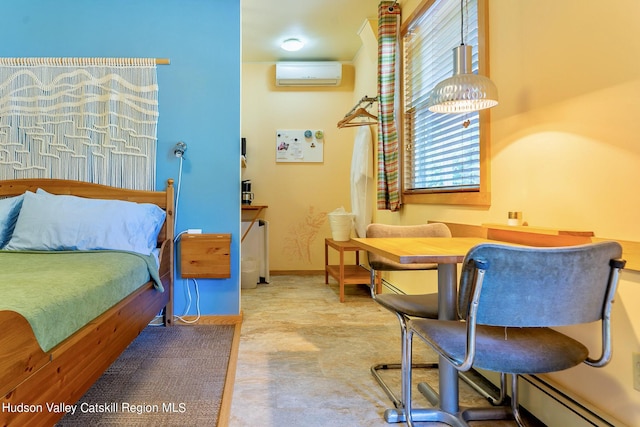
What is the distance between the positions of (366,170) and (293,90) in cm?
164

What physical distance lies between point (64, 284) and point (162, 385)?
733 mm

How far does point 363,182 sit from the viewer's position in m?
3.74

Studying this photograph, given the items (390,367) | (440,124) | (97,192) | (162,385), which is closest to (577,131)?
(440,124)

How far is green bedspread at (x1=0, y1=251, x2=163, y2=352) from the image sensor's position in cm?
107

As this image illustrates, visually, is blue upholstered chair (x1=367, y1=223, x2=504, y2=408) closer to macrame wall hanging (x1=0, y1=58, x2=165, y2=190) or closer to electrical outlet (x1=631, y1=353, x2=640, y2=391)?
electrical outlet (x1=631, y1=353, x2=640, y2=391)

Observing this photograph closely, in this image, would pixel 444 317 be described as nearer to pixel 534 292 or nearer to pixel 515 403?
pixel 515 403

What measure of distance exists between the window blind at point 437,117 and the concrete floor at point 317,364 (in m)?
1.08

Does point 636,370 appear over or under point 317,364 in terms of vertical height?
over

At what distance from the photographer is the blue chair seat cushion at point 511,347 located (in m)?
1.02

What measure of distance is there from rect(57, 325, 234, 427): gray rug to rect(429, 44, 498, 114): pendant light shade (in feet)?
5.30

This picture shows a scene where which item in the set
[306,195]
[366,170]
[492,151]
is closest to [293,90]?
[306,195]

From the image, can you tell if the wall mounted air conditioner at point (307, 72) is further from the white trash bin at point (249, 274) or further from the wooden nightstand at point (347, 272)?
the white trash bin at point (249, 274)

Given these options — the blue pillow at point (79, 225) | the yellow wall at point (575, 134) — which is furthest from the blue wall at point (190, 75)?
the yellow wall at point (575, 134)

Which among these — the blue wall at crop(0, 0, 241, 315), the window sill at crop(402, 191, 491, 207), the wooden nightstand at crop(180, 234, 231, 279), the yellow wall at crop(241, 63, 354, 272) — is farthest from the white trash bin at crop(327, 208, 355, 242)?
the wooden nightstand at crop(180, 234, 231, 279)
